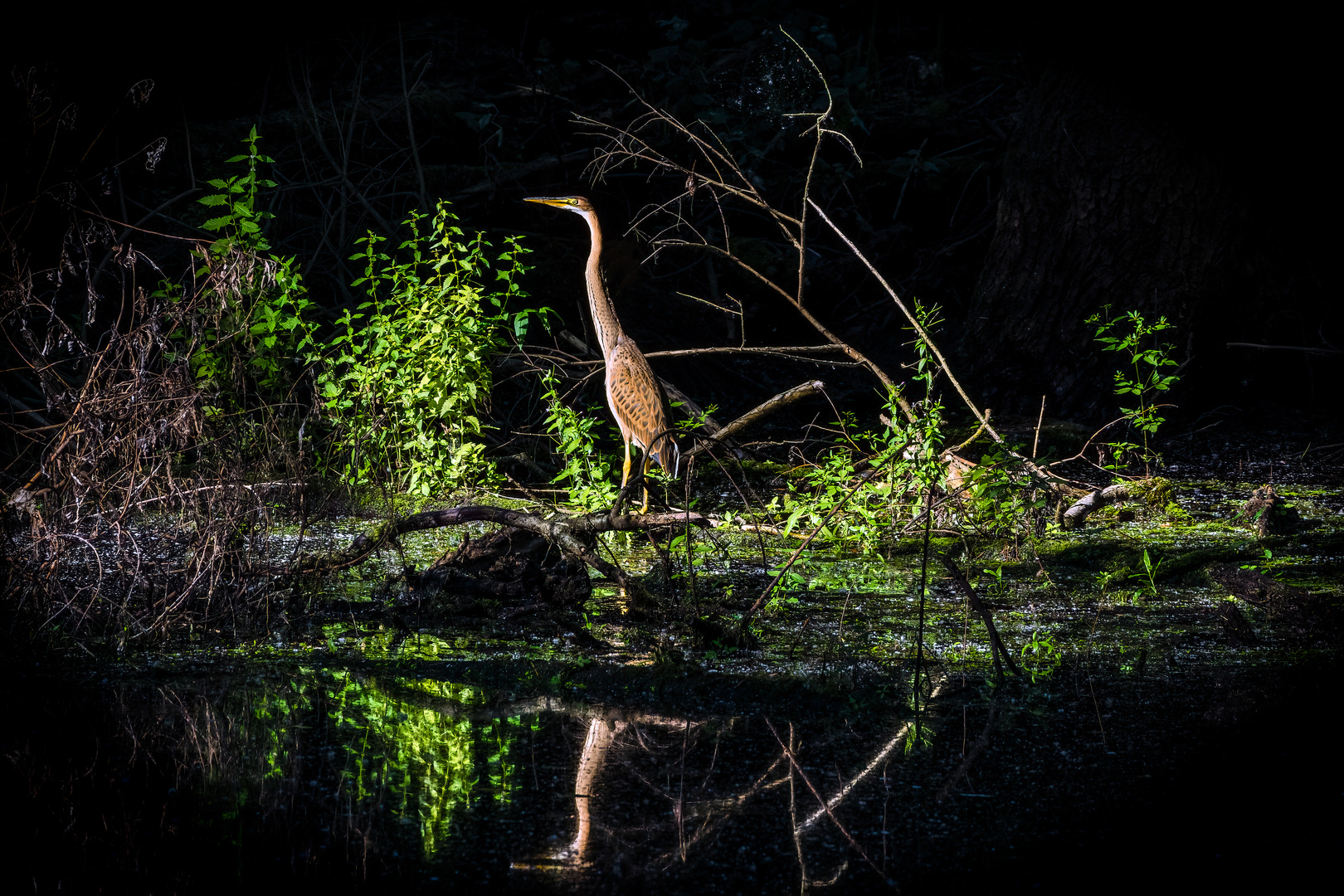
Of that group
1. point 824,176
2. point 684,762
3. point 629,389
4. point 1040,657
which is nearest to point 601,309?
point 629,389

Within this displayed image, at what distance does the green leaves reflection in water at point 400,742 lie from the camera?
2.77 m

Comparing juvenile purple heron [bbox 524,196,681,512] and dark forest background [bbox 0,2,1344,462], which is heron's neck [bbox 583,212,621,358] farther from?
dark forest background [bbox 0,2,1344,462]

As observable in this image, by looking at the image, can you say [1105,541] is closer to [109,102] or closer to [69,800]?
[69,800]

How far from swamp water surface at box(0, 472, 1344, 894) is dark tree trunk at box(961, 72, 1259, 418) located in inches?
147

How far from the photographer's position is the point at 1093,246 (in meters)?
7.66

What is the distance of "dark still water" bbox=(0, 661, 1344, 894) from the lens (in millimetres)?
2451

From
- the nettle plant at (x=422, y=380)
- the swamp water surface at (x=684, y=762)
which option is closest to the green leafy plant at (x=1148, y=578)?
the swamp water surface at (x=684, y=762)

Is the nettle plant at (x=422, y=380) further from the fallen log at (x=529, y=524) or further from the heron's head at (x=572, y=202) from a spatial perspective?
the fallen log at (x=529, y=524)

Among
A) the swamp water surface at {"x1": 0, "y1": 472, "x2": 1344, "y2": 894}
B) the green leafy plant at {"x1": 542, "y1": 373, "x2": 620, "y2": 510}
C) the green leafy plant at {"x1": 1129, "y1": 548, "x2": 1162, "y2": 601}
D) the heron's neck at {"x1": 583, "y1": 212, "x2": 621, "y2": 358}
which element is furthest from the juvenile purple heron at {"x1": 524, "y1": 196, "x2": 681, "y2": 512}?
the green leafy plant at {"x1": 1129, "y1": 548, "x2": 1162, "y2": 601}

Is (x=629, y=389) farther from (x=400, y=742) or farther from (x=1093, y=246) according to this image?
(x=1093, y=246)

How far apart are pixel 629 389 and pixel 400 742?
3.32m

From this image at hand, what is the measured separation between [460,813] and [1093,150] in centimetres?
663

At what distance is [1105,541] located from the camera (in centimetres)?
532

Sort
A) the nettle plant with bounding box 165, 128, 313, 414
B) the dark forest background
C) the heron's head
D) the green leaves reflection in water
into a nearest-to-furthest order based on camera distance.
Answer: the green leaves reflection in water → the nettle plant with bounding box 165, 128, 313, 414 → the heron's head → the dark forest background
